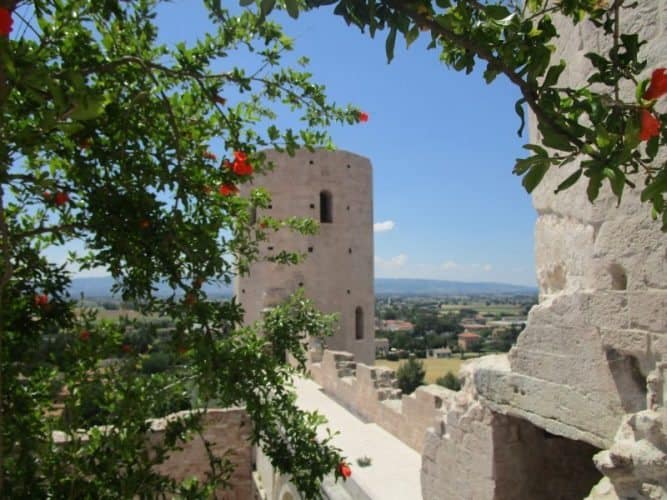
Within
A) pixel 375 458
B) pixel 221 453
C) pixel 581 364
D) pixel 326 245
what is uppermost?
pixel 326 245

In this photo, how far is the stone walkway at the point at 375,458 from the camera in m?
5.61

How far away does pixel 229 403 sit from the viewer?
226 cm

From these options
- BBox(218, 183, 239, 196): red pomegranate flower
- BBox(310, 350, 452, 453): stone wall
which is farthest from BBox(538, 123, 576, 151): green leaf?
BBox(310, 350, 452, 453): stone wall

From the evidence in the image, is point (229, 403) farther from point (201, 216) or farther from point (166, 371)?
point (201, 216)

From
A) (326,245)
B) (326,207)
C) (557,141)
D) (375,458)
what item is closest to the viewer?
(557,141)

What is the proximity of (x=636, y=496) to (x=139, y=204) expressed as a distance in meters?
2.30

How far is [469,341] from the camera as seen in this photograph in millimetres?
54969

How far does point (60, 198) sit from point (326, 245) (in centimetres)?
1362

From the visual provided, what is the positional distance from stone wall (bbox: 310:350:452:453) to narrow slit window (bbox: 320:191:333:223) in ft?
15.8

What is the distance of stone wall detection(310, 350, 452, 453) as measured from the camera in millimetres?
7176

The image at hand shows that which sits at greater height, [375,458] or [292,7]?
[292,7]

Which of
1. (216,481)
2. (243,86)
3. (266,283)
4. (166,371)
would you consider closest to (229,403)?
(216,481)

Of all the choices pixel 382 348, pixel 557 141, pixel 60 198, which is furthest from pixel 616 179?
pixel 382 348

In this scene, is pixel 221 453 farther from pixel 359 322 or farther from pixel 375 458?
pixel 359 322
